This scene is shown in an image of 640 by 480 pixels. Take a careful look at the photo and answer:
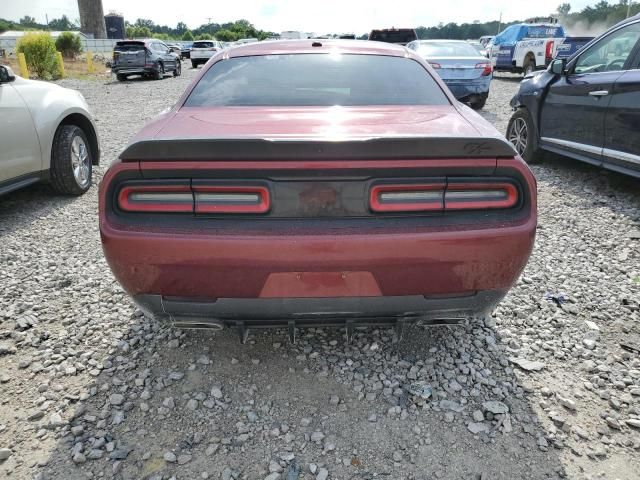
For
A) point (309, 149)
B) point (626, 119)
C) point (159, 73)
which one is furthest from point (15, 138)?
point (159, 73)

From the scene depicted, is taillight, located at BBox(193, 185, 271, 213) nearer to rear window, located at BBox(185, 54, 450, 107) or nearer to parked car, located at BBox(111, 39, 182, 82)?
rear window, located at BBox(185, 54, 450, 107)

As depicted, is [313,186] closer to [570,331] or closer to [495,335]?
[495,335]

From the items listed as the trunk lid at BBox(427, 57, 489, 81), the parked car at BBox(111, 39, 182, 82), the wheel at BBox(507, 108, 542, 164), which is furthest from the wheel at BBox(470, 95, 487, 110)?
the parked car at BBox(111, 39, 182, 82)

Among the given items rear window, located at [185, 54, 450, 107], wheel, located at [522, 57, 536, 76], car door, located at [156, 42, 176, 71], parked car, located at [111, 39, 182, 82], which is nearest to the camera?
rear window, located at [185, 54, 450, 107]

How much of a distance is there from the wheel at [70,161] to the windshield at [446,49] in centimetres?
742

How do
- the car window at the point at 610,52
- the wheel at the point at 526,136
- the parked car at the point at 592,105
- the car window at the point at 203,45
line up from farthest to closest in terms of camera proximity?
1. the car window at the point at 203,45
2. the wheel at the point at 526,136
3. the car window at the point at 610,52
4. the parked car at the point at 592,105

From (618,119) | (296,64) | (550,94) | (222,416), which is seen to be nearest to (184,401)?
(222,416)

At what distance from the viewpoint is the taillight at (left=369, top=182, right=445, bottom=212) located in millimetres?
1923

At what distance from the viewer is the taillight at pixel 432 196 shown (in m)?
1.93

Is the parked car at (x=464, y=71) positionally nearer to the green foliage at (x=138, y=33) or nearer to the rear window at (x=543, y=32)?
the rear window at (x=543, y=32)

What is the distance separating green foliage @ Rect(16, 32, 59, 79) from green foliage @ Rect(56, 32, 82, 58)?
9.04m

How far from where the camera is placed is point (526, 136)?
21.0 ft

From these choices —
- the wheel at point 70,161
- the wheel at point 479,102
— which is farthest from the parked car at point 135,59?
the wheel at point 70,161

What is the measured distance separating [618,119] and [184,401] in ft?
15.2
